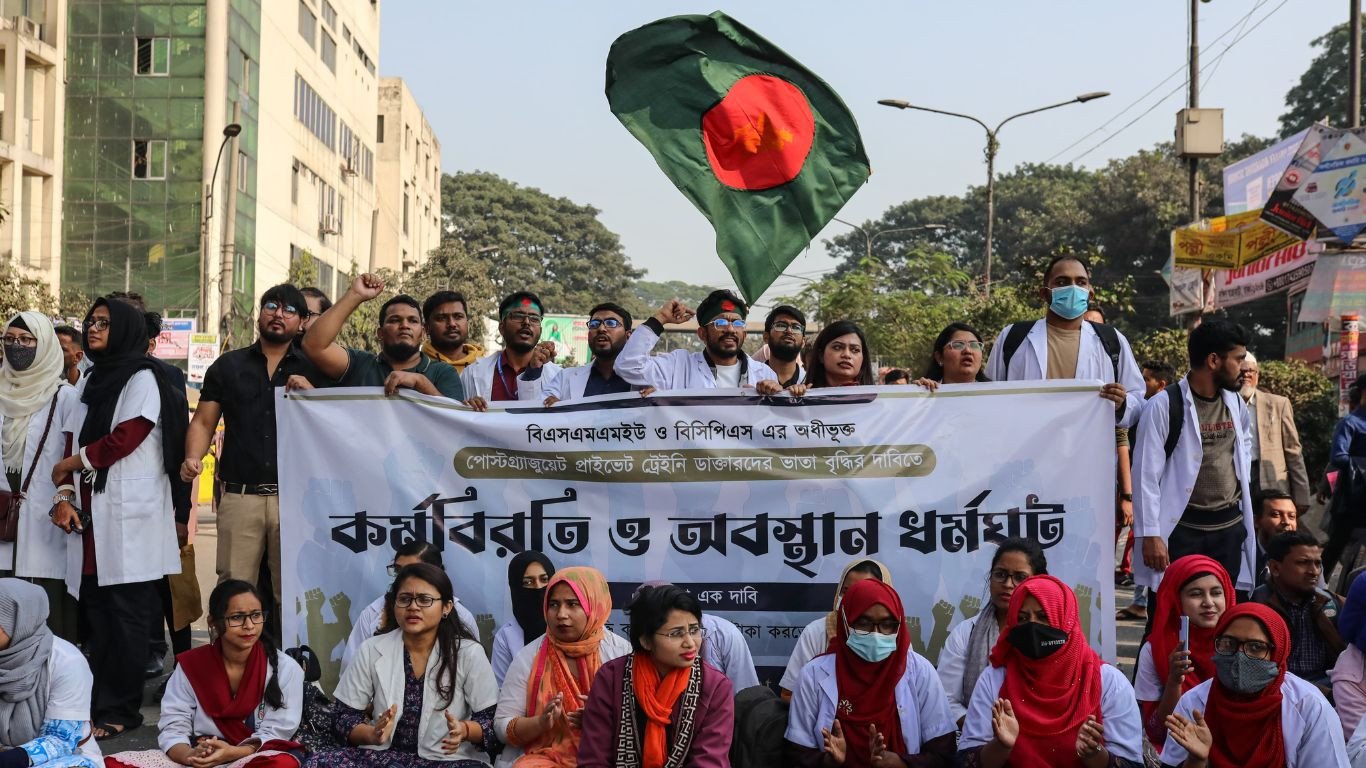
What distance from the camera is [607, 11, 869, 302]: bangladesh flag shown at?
6691 millimetres

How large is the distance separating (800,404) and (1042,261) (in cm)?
1266

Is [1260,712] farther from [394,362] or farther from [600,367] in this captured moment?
[394,362]

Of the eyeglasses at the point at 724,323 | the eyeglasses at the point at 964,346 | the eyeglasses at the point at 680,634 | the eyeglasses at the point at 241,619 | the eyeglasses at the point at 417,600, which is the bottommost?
the eyeglasses at the point at 241,619

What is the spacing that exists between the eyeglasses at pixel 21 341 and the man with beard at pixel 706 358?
2677 mm

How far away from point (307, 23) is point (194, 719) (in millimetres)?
38469

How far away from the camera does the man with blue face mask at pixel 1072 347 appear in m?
6.00

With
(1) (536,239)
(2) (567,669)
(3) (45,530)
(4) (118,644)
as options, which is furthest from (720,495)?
(1) (536,239)

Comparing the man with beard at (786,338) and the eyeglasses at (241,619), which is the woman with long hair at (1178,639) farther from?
the eyeglasses at (241,619)

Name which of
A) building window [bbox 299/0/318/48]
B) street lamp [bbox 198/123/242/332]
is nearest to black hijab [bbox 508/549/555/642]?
street lamp [bbox 198/123/242/332]

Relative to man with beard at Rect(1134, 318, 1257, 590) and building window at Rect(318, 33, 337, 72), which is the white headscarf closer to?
man with beard at Rect(1134, 318, 1257, 590)

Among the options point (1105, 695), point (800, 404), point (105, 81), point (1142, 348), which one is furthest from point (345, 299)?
point (105, 81)

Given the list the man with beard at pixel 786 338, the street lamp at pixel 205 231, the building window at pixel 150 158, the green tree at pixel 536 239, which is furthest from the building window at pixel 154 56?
the green tree at pixel 536 239

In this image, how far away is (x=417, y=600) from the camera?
514 cm

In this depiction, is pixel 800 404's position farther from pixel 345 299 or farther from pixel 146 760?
pixel 146 760
